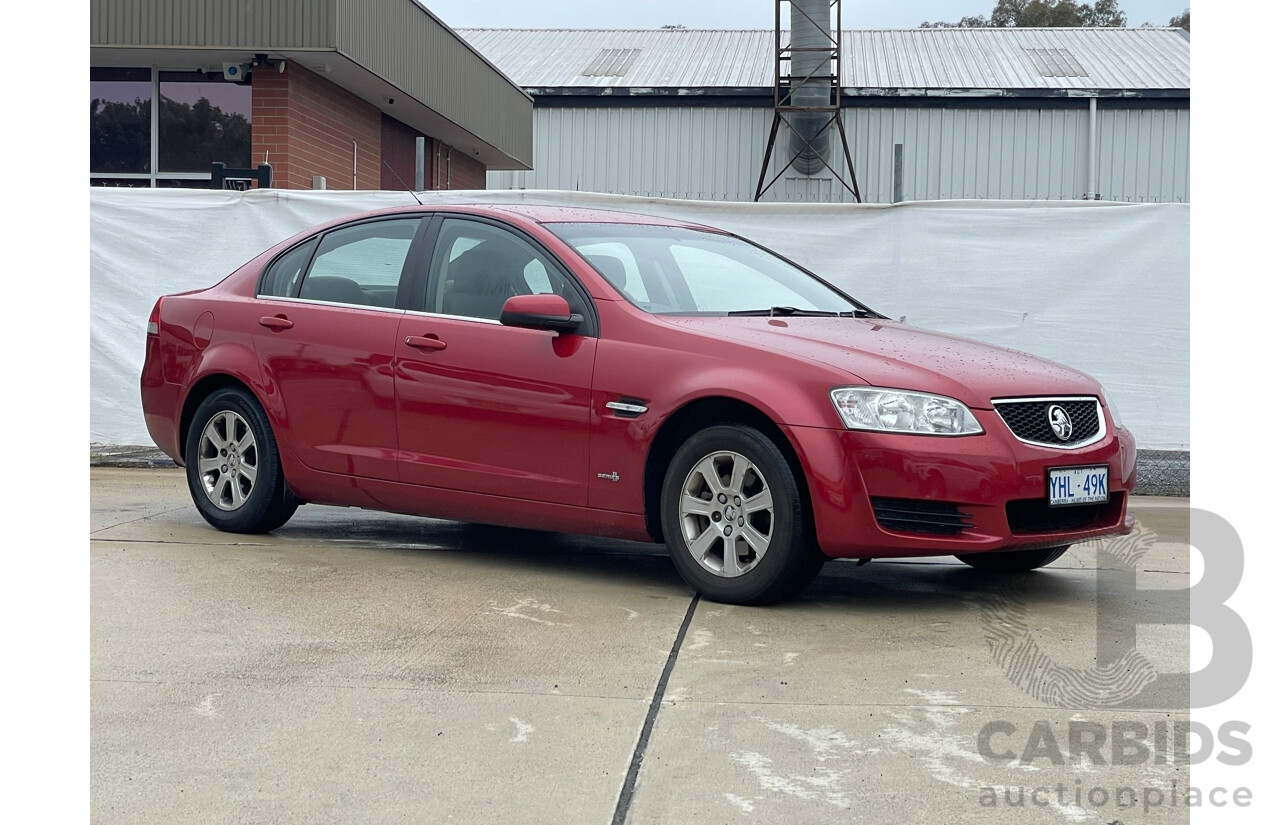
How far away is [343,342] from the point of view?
6.67 meters

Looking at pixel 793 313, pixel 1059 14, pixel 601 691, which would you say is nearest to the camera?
pixel 601 691

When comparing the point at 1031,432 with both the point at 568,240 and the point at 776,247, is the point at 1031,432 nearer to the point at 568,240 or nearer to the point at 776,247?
the point at 568,240

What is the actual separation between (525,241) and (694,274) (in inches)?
30.1

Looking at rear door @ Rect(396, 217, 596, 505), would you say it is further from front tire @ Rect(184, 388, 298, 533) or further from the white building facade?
the white building facade

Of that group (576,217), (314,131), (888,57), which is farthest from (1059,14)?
(576,217)

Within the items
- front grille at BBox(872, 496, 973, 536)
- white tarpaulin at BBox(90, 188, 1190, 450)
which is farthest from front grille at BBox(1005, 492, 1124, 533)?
white tarpaulin at BBox(90, 188, 1190, 450)

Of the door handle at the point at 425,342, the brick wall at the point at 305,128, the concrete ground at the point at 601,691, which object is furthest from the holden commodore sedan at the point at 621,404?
the brick wall at the point at 305,128

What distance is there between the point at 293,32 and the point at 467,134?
6661 millimetres

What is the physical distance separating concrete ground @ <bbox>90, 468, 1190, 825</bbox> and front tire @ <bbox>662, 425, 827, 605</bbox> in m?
0.13

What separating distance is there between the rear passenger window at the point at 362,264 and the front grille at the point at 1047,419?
2.88 m

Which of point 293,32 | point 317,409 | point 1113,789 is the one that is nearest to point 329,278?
point 317,409

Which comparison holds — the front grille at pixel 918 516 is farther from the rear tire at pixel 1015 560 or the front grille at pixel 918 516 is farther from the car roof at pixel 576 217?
the car roof at pixel 576 217

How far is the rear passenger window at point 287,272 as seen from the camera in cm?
712

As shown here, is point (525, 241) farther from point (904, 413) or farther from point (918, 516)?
point (918, 516)
